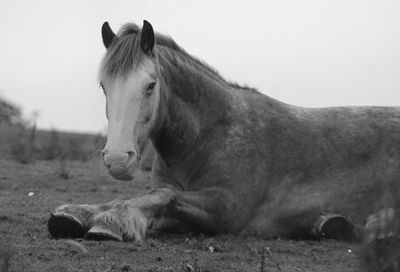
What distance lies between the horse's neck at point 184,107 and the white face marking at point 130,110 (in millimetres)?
594

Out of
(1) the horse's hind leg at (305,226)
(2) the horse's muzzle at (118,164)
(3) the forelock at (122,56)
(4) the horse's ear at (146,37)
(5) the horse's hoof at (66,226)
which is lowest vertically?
(5) the horse's hoof at (66,226)

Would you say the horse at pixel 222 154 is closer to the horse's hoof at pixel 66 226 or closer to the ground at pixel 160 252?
the horse's hoof at pixel 66 226

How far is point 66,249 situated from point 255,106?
3325mm

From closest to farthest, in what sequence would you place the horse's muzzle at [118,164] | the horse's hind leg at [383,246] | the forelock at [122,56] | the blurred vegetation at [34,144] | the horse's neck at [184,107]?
the horse's hind leg at [383,246] → the horse's muzzle at [118,164] → the forelock at [122,56] → the horse's neck at [184,107] → the blurred vegetation at [34,144]

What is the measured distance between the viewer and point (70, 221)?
6.01m

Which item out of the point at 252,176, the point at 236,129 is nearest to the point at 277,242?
the point at 252,176

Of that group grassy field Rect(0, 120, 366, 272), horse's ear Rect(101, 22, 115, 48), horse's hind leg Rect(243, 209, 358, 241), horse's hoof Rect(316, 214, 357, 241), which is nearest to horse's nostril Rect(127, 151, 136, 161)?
grassy field Rect(0, 120, 366, 272)

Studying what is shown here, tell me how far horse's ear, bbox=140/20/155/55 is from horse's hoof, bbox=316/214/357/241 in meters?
2.80

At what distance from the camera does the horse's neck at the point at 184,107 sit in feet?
23.7

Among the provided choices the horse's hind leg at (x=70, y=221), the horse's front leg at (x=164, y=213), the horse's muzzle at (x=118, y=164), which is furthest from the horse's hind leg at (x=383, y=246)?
the horse's hind leg at (x=70, y=221)

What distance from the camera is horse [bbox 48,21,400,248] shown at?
6156mm

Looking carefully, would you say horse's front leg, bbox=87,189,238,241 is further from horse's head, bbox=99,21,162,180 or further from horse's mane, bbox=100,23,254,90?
horse's mane, bbox=100,23,254,90

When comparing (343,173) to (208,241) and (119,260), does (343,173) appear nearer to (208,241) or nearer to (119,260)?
(208,241)

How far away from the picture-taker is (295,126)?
26.2ft
